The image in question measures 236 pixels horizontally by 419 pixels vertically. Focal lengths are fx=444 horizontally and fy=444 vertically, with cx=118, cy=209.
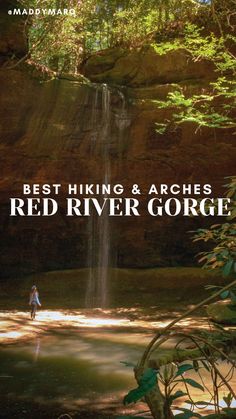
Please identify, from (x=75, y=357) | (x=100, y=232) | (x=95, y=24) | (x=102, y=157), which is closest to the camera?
(x=75, y=357)

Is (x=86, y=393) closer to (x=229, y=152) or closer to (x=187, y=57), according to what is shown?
(x=229, y=152)

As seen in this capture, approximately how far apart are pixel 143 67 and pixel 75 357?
13.5 meters

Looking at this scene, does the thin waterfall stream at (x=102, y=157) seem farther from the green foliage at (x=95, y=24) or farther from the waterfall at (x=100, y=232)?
the green foliage at (x=95, y=24)

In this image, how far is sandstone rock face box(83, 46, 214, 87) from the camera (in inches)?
695

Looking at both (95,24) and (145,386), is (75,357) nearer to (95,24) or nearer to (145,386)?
(145,386)

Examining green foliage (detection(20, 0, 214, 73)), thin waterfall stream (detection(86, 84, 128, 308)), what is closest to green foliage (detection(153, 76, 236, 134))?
thin waterfall stream (detection(86, 84, 128, 308))

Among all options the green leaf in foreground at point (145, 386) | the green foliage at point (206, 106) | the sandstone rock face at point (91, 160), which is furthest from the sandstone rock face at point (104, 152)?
the green leaf in foreground at point (145, 386)

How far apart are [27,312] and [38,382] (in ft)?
27.4

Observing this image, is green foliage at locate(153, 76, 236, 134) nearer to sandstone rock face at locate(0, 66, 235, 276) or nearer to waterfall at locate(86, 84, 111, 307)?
sandstone rock face at locate(0, 66, 235, 276)

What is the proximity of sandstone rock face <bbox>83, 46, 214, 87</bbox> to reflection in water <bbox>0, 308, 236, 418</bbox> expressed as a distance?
9.51 m

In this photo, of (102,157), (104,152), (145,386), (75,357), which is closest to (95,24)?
(104,152)

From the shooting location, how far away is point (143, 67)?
18672mm

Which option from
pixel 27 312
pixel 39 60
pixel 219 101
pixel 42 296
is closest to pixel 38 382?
pixel 27 312

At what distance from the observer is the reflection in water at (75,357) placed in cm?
618
